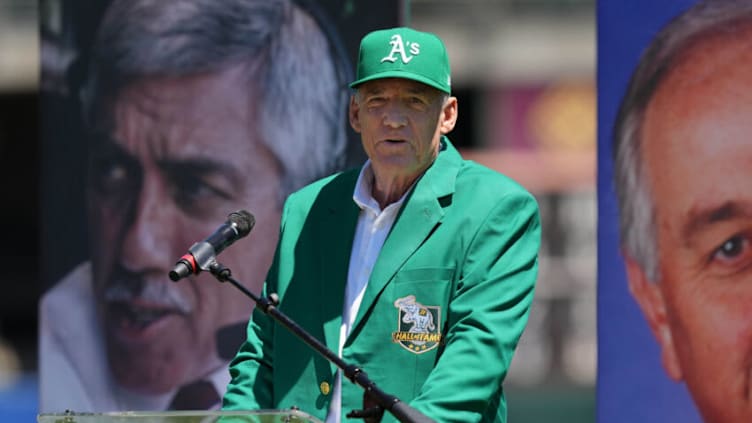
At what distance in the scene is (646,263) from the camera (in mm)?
4543

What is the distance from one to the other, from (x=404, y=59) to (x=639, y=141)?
4.62ft

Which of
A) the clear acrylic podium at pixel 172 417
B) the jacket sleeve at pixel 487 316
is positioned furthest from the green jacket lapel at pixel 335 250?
the clear acrylic podium at pixel 172 417

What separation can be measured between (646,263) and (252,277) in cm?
144

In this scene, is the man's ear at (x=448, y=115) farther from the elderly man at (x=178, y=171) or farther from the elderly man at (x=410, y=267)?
the elderly man at (x=178, y=171)

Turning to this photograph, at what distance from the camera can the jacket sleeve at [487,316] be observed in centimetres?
327

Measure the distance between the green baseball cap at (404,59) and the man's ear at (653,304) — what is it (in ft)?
4.36

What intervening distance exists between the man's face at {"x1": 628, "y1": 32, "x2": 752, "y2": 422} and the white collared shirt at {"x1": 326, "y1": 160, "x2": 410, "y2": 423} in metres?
1.26

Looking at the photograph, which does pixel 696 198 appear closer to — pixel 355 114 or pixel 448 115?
pixel 448 115

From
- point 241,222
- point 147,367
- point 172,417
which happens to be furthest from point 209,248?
point 147,367

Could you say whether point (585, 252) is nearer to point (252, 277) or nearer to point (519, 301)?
point (252, 277)

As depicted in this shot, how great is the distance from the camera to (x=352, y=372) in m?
3.11

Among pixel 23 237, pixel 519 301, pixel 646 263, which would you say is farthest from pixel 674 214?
pixel 23 237

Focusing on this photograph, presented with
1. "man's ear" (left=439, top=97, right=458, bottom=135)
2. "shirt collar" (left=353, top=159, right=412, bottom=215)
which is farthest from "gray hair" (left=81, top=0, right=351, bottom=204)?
"man's ear" (left=439, top=97, right=458, bottom=135)

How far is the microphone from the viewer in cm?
311
